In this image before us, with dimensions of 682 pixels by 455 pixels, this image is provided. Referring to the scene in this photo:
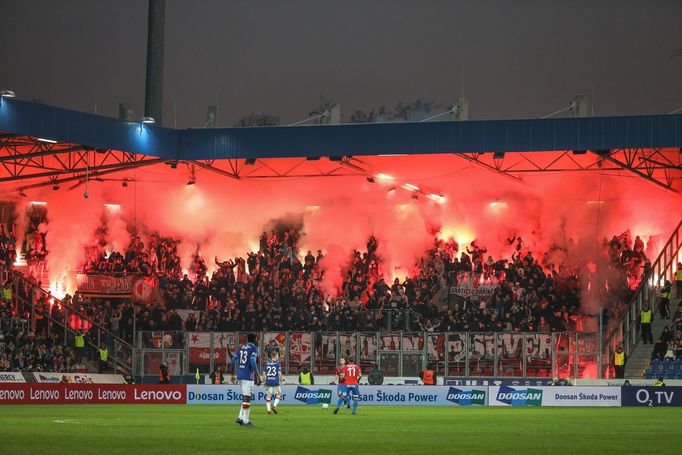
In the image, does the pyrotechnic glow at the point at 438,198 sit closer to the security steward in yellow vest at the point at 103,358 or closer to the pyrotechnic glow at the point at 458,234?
the pyrotechnic glow at the point at 458,234

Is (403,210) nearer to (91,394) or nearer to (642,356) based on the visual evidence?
(642,356)

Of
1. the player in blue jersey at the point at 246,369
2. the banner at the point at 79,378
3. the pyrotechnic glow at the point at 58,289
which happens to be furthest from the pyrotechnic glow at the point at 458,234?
the player in blue jersey at the point at 246,369

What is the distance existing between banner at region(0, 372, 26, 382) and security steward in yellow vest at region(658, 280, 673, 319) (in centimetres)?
2721

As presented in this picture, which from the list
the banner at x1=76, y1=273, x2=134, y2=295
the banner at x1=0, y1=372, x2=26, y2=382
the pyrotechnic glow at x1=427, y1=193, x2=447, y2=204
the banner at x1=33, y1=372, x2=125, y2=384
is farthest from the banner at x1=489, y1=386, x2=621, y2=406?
the banner at x1=76, y1=273, x2=134, y2=295

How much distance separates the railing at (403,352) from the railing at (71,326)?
0.91m

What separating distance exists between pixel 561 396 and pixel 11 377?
21544 millimetres

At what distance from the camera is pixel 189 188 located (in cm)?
6006

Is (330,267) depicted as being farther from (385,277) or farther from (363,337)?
(363,337)

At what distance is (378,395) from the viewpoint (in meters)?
40.8

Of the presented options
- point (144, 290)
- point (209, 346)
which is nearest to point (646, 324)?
point (209, 346)

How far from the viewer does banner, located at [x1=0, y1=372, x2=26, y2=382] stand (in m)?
43.2

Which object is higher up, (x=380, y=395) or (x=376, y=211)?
(x=376, y=211)

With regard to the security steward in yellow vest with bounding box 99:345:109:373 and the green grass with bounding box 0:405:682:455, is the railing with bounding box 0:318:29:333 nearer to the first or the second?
the security steward in yellow vest with bounding box 99:345:109:373

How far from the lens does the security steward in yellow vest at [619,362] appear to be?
44812 millimetres
